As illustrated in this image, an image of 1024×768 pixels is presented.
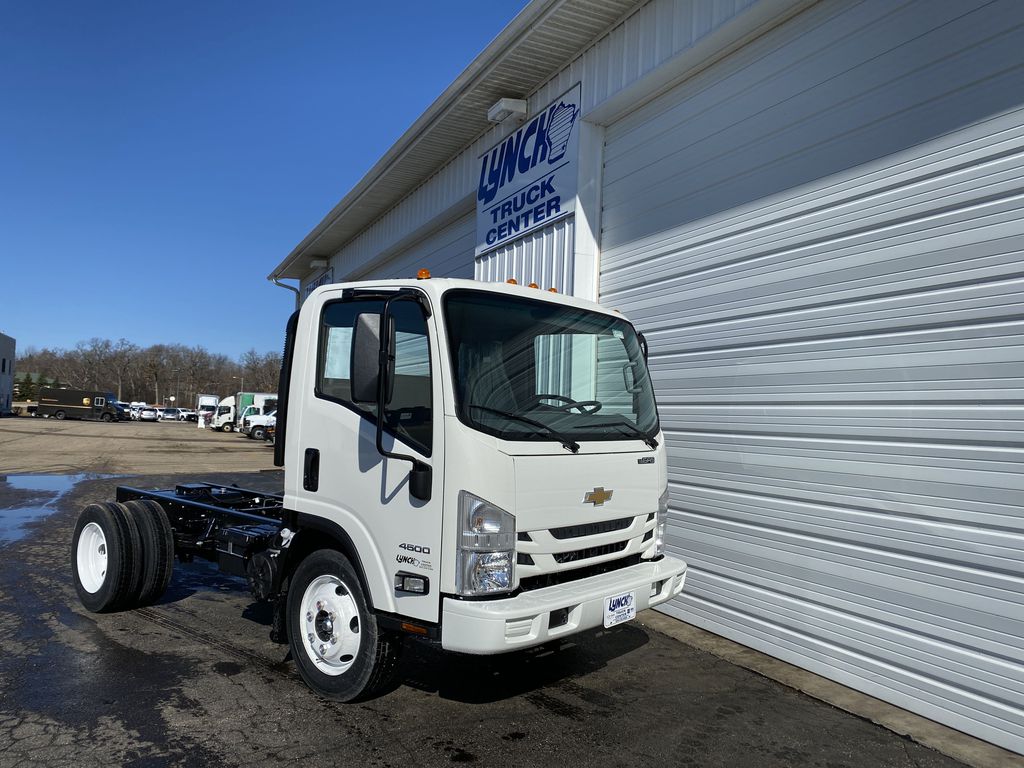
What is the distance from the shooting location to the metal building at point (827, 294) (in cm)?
423

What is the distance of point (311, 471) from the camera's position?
14.3 ft

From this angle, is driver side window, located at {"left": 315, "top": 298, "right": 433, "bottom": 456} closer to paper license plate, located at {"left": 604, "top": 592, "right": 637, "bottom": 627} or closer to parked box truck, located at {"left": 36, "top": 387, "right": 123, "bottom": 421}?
paper license plate, located at {"left": 604, "top": 592, "right": 637, "bottom": 627}

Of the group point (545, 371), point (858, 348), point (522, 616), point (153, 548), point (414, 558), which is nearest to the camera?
point (522, 616)

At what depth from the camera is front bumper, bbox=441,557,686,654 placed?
3.37 metres

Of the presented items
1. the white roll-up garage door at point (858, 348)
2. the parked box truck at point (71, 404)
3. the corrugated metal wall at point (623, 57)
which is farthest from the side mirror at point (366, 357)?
the parked box truck at point (71, 404)

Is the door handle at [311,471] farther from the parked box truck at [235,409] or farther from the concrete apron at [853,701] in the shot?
the parked box truck at [235,409]

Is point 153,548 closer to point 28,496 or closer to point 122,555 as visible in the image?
point 122,555

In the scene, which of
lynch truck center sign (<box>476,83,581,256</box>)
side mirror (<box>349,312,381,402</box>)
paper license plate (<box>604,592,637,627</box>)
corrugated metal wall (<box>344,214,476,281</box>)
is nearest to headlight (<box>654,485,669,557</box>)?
paper license plate (<box>604,592,637,627</box>)

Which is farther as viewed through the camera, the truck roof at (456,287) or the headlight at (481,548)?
the truck roof at (456,287)

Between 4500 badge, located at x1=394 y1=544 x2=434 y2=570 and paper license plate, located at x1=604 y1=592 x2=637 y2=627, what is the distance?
100 cm

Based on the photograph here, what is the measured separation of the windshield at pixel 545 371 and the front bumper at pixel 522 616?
807mm

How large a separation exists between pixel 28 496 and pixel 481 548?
12424 millimetres

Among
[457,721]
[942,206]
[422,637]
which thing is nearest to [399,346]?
[422,637]

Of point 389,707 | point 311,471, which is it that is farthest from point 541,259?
point 389,707
